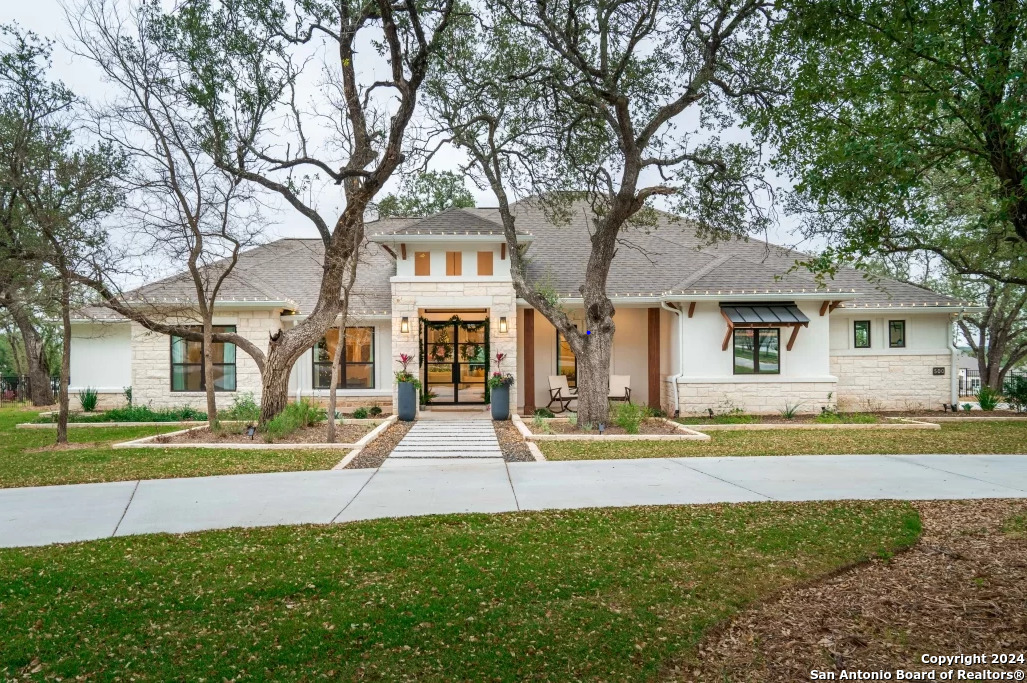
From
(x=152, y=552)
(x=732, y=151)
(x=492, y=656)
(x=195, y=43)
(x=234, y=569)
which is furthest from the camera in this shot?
(x=732, y=151)

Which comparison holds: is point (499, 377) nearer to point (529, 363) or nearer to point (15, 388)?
point (529, 363)

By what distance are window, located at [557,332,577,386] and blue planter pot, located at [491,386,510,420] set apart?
284 cm

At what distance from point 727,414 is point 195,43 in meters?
13.9

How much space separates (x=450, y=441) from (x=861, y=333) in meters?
12.2

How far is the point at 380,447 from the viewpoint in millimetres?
10867

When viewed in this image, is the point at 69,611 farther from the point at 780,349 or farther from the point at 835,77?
the point at 780,349

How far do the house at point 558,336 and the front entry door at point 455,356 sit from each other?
0.04 m

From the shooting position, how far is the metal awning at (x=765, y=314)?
15.3 m

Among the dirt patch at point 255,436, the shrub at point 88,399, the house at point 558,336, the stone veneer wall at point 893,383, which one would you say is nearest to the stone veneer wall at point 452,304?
the house at point 558,336

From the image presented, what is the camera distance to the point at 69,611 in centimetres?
402

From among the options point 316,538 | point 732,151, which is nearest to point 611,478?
point 316,538

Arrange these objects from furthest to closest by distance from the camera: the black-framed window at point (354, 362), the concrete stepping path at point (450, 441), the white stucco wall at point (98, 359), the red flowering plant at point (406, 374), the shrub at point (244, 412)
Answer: the white stucco wall at point (98, 359), the black-framed window at point (354, 362), the red flowering plant at point (406, 374), the shrub at point (244, 412), the concrete stepping path at point (450, 441)

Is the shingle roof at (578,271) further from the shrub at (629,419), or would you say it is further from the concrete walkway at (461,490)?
the concrete walkway at (461,490)

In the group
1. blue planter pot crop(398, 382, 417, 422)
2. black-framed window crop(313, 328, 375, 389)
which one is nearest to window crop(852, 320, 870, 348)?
blue planter pot crop(398, 382, 417, 422)
